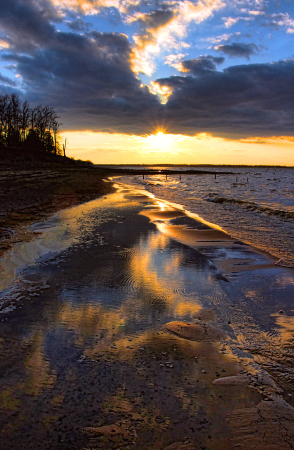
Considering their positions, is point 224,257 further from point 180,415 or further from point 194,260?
point 180,415

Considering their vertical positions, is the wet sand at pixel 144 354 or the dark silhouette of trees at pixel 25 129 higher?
the dark silhouette of trees at pixel 25 129

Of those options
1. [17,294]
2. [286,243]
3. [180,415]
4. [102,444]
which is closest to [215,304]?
[180,415]

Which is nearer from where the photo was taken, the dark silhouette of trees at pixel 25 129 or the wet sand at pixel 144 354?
the wet sand at pixel 144 354

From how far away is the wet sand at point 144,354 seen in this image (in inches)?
77.5

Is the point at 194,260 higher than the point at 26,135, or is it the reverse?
the point at 26,135

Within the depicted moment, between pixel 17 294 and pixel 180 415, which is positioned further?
pixel 17 294

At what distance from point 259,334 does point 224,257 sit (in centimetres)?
340

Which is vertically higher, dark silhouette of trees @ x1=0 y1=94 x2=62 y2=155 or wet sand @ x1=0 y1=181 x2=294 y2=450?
dark silhouette of trees @ x1=0 y1=94 x2=62 y2=155

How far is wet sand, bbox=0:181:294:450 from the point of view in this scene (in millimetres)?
1968

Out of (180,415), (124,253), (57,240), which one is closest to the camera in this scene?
(180,415)

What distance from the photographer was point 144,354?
284cm

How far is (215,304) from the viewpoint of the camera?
410 centimetres

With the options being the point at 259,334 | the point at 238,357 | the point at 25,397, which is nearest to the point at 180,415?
the point at 238,357

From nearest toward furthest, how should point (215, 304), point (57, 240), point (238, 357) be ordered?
1. point (238, 357)
2. point (215, 304)
3. point (57, 240)
